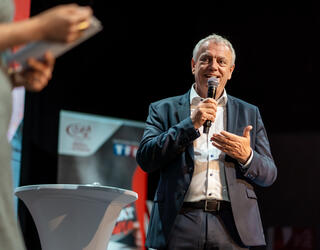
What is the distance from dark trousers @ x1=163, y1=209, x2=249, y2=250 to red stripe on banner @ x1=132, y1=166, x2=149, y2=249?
127 inches

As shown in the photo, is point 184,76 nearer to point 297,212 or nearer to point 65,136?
point 65,136

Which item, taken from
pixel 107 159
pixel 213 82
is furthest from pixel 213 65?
pixel 107 159

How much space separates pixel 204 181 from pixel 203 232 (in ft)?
0.75

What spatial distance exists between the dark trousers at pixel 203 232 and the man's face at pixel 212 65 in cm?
64

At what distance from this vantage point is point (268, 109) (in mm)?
5727

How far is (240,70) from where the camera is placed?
579cm

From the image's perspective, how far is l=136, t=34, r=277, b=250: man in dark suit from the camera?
2.16 meters

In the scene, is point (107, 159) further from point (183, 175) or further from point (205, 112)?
point (205, 112)

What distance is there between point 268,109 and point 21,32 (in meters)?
4.89

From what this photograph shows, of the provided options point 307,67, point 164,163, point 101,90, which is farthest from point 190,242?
point 307,67

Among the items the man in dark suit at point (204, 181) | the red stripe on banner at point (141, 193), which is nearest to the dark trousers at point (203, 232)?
the man in dark suit at point (204, 181)

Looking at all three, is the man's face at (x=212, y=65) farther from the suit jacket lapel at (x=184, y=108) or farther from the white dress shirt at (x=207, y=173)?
the white dress shirt at (x=207, y=173)

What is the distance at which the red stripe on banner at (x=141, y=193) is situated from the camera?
538 cm

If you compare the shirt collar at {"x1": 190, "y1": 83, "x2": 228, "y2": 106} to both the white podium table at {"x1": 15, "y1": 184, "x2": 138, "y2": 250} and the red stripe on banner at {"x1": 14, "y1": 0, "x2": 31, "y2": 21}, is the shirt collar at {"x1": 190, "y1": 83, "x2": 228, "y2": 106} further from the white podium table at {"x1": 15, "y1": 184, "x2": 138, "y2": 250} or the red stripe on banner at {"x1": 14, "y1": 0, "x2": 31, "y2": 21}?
the red stripe on banner at {"x1": 14, "y1": 0, "x2": 31, "y2": 21}
